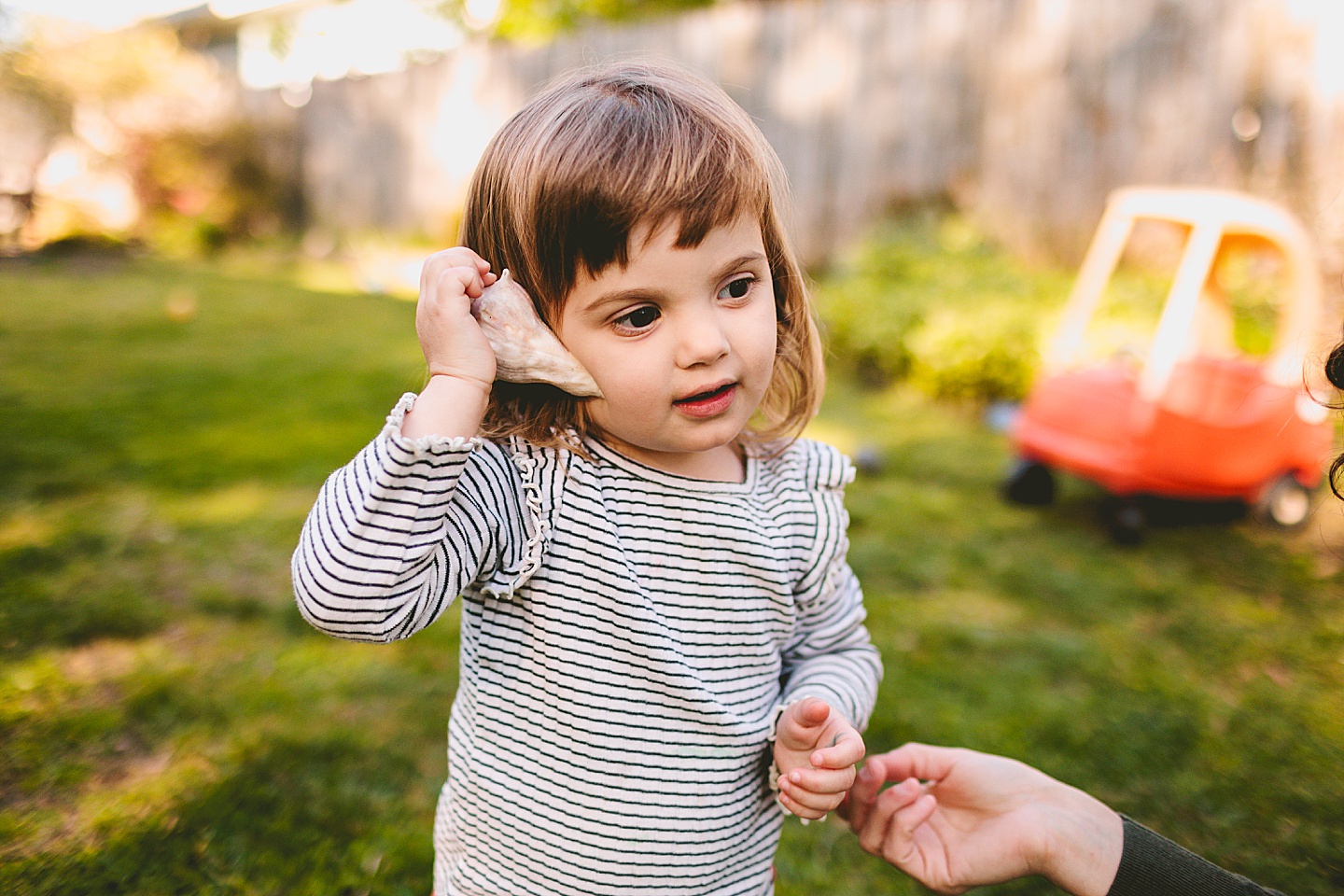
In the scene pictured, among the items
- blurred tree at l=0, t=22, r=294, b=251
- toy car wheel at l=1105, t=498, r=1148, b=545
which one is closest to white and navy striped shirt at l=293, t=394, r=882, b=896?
toy car wheel at l=1105, t=498, r=1148, b=545

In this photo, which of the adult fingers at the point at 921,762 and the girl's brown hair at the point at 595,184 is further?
the adult fingers at the point at 921,762

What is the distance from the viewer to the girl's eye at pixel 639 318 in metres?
1.16

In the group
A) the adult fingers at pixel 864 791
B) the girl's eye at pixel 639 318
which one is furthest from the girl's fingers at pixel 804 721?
the girl's eye at pixel 639 318

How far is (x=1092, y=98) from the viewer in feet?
22.2

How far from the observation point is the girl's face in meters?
1.13

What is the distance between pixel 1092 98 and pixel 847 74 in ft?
6.82

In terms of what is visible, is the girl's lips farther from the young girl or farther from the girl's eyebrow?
the girl's eyebrow

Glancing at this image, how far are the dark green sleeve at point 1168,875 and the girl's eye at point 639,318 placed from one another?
1.06 meters

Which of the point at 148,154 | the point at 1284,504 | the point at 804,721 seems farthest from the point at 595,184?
the point at 148,154

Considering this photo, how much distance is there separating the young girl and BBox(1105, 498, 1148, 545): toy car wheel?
2.75 m

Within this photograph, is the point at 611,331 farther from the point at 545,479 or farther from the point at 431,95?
the point at 431,95

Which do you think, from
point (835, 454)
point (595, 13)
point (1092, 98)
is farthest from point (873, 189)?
point (595, 13)

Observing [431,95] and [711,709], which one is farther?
[431,95]

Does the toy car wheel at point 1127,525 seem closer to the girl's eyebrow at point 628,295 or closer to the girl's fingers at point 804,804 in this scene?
the girl's fingers at point 804,804
